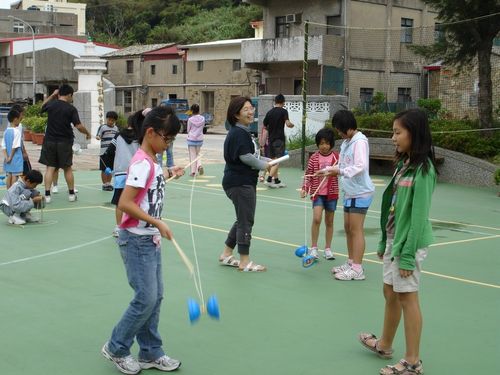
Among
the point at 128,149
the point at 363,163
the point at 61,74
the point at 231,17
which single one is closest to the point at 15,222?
the point at 128,149

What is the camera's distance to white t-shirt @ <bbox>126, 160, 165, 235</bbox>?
4570 mm

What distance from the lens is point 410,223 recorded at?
466 cm

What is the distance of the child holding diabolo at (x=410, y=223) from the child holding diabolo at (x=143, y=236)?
1435 mm

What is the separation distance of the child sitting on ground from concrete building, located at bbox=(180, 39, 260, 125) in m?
35.3

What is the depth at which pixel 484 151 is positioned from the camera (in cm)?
1652

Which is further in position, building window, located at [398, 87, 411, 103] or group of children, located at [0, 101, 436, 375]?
building window, located at [398, 87, 411, 103]

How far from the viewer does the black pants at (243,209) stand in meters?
7.49

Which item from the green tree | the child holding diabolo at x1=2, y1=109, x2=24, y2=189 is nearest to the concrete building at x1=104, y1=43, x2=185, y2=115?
the green tree

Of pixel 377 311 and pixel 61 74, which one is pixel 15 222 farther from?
pixel 61 74

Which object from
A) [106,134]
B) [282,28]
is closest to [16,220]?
[106,134]

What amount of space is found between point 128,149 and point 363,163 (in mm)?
2894

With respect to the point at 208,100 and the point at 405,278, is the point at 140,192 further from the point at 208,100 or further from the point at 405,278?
the point at 208,100

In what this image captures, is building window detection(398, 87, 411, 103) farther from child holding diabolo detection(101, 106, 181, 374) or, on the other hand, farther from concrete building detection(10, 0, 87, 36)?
concrete building detection(10, 0, 87, 36)

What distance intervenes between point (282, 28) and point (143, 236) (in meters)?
34.2
